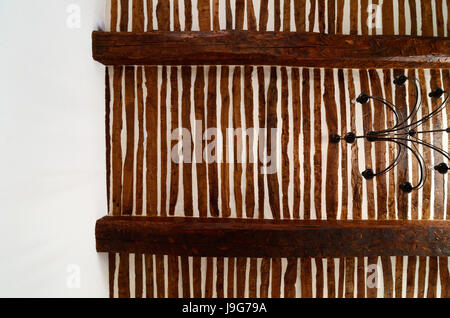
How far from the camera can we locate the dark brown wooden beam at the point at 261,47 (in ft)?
7.79

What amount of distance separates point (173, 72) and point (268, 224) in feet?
6.09

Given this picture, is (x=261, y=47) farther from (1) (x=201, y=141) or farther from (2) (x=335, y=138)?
(2) (x=335, y=138)

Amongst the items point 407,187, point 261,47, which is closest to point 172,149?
point 261,47

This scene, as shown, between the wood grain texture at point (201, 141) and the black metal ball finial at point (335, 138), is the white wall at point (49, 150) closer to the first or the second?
the wood grain texture at point (201, 141)

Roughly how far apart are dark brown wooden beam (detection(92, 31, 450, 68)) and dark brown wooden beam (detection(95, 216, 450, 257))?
1.61m

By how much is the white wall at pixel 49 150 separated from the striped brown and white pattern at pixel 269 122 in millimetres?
299

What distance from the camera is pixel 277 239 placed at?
2.44 metres

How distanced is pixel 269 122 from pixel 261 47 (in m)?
0.74

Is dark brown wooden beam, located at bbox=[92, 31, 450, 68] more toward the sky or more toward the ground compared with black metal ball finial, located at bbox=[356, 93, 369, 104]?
more toward the sky

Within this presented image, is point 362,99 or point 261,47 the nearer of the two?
point 261,47

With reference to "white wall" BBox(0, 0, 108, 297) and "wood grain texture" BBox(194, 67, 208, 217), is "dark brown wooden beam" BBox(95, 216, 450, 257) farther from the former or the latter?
"white wall" BBox(0, 0, 108, 297)

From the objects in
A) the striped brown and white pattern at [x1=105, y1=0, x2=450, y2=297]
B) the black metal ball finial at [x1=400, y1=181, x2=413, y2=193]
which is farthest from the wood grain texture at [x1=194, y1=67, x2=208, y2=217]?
the black metal ball finial at [x1=400, y1=181, x2=413, y2=193]

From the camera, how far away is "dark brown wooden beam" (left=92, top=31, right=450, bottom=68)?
237 cm
